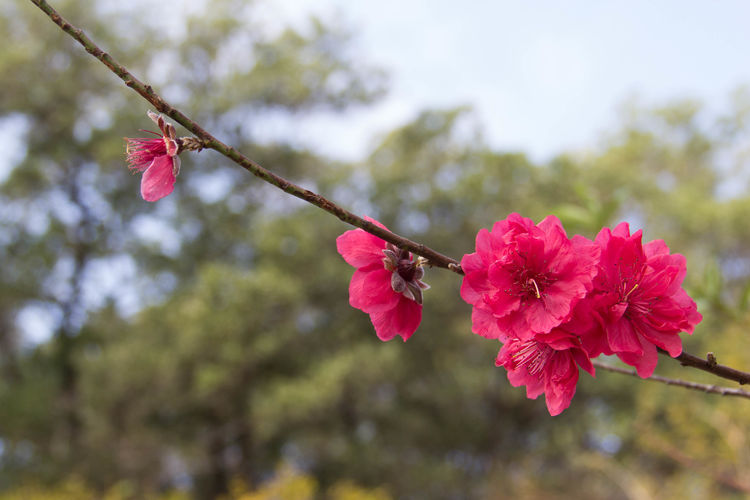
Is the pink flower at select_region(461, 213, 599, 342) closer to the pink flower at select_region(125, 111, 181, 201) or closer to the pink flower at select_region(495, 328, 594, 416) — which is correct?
the pink flower at select_region(495, 328, 594, 416)

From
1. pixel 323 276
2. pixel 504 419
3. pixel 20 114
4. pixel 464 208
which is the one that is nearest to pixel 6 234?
pixel 20 114

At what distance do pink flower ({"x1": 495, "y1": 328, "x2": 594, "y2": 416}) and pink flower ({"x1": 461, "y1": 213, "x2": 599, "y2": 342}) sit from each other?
0.04 ft

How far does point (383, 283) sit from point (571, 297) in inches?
5.4

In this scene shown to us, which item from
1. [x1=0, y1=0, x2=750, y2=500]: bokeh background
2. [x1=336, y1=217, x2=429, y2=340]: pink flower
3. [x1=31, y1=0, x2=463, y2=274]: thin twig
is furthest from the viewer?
[x1=0, y1=0, x2=750, y2=500]: bokeh background

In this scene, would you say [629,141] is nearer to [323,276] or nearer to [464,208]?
[464,208]

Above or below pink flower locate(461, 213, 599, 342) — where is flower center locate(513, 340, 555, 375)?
below

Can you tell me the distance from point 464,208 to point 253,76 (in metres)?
2.85

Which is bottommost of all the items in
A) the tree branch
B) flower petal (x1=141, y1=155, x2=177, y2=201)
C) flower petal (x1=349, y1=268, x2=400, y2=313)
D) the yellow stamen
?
the tree branch

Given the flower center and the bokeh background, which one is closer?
the flower center

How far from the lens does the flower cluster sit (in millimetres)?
407

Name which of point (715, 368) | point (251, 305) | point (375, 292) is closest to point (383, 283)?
point (375, 292)

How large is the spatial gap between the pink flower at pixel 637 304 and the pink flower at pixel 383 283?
0.41ft

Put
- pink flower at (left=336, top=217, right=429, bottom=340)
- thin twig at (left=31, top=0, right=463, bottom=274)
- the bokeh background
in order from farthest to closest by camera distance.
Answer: the bokeh background, pink flower at (left=336, top=217, right=429, bottom=340), thin twig at (left=31, top=0, right=463, bottom=274)

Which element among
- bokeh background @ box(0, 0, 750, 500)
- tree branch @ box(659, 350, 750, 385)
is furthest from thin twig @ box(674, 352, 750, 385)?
bokeh background @ box(0, 0, 750, 500)
